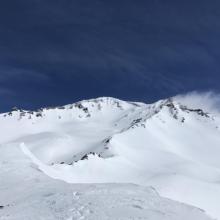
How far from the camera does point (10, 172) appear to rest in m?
45.8

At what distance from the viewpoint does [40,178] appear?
43938mm

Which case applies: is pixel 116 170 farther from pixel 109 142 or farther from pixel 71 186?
pixel 71 186

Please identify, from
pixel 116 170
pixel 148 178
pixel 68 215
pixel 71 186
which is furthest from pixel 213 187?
pixel 68 215

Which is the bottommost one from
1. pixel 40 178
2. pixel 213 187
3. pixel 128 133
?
pixel 40 178

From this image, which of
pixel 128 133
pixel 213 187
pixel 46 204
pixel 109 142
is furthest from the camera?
pixel 128 133

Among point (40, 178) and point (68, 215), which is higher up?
point (40, 178)

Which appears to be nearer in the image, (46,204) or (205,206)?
(46,204)

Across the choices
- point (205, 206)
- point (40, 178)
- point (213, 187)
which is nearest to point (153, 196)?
point (40, 178)

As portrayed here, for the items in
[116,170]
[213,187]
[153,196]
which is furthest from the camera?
[116,170]

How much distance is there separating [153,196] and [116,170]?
9510 cm

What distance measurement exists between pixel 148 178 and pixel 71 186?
84.3 metres

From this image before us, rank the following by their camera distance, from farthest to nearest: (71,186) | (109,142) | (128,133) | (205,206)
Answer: (128,133)
(109,142)
(205,206)
(71,186)

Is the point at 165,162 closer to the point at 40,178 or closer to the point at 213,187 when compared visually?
the point at 213,187

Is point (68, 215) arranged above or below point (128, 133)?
below
